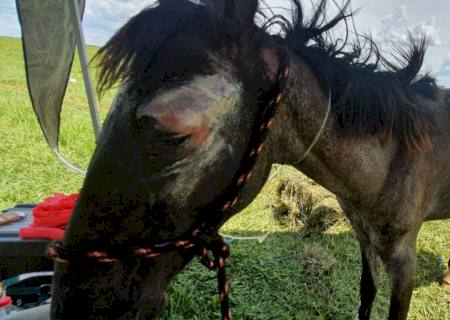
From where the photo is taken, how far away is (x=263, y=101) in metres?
1.53

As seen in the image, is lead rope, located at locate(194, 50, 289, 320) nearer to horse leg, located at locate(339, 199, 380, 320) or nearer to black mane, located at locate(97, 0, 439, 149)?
black mane, located at locate(97, 0, 439, 149)

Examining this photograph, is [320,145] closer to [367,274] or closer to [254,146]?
[254,146]

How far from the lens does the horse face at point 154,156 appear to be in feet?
4.29

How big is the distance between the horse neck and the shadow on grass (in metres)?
1.76

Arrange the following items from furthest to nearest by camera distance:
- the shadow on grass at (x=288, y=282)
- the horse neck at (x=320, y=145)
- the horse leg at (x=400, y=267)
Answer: the shadow on grass at (x=288, y=282)
the horse leg at (x=400, y=267)
the horse neck at (x=320, y=145)

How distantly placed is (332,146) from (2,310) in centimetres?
197

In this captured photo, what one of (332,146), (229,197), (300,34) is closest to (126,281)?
(229,197)

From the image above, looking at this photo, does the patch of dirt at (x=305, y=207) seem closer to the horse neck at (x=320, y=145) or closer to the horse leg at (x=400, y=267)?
the horse leg at (x=400, y=267)

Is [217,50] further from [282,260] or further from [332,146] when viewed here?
[282,260]

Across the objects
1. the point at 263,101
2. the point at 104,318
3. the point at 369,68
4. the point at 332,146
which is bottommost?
the point at 104,318

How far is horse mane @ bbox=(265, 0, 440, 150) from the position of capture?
1831 millimetres

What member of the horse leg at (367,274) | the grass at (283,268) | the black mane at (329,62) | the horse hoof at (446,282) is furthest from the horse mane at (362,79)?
the horse hoof at (446,282)

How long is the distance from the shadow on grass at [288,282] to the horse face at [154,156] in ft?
6.68

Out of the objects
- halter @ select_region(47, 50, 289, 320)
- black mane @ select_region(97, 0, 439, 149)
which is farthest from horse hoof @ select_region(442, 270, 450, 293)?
halter @ select_region(47, 50, 289, 320)
